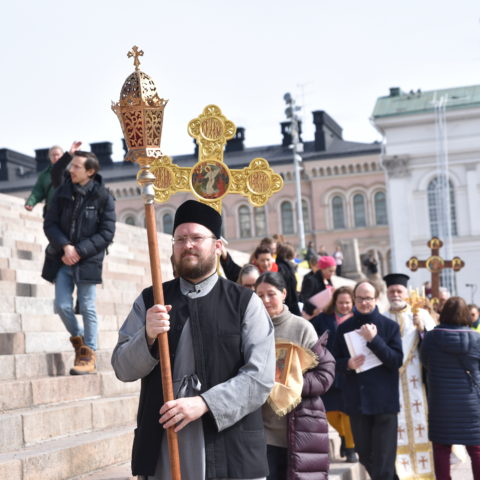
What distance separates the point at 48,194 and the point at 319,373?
17.1 ft

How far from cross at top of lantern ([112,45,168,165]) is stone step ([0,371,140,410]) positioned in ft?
Result: 8.16

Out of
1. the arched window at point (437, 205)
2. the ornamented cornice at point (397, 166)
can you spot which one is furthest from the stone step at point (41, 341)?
the ornamented cornice at point (397, 166)

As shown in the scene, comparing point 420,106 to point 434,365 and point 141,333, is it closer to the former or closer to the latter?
point 434,365

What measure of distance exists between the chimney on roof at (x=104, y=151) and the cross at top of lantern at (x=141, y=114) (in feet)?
209

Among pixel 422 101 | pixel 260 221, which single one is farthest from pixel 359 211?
pixel 422 101

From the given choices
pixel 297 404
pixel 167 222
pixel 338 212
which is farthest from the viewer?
pixel 167 222

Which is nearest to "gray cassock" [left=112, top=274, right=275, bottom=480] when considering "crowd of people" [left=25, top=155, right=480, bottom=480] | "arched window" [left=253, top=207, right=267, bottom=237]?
"crowd of people" [left=25, top=155, right=480, bottom=480]

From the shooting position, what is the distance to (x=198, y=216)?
405cm

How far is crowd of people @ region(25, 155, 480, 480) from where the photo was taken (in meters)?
3.82

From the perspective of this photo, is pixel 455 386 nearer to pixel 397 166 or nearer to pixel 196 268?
pixel 196 268

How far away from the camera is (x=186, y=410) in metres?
3.66

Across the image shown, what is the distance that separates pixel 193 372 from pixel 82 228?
3560mm

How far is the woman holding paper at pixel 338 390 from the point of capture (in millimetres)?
7992

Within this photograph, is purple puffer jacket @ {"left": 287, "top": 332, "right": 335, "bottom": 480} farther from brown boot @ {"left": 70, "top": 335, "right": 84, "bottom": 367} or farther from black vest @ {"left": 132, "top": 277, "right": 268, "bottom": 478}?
brown boot @ {"left": 70, "top": 335, "right": 84, "bottom": 367}
